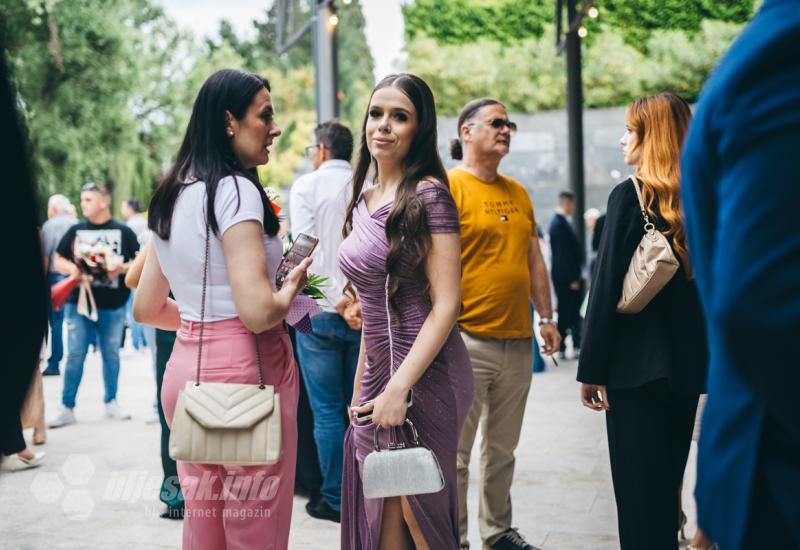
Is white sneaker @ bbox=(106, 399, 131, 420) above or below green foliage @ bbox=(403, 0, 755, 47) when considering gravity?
below

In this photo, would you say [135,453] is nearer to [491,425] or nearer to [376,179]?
[491,425]

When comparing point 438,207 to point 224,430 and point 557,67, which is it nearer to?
point 224,430

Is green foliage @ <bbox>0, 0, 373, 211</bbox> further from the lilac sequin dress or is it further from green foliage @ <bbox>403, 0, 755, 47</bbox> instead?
the lilac sequin dress

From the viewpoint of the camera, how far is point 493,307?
14.2 ft

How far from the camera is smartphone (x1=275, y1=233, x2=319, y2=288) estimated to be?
9.34 feet

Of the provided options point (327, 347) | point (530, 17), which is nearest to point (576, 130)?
point (327, 347)

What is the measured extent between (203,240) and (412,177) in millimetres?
747

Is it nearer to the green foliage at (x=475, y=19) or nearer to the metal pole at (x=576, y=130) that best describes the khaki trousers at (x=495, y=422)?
the metal pole at (x=576, y=130)

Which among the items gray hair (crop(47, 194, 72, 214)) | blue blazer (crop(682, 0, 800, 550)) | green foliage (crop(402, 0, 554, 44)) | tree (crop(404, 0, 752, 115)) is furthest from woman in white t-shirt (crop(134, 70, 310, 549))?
green foliage (crop(402, 0, 554, 44))

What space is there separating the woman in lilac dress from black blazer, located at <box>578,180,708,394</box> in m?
0.53

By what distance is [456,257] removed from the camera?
2914mm

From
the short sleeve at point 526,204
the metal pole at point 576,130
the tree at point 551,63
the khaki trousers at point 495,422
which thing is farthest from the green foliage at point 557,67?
the khaki trousers at point 495,422

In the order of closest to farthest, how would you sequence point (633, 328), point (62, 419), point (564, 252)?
point (633, 328) < point (62, 419) < point (564, 252)

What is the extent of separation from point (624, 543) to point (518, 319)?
1.33m
